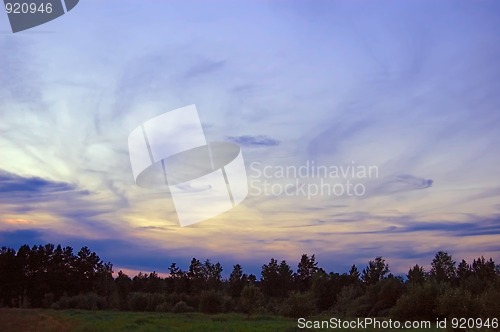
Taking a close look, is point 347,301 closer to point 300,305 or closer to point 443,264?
point 300,305

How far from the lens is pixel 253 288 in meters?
62.3

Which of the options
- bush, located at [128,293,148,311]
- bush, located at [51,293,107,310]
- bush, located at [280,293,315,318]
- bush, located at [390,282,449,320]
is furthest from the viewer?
bush, located at [51,293,107,310]

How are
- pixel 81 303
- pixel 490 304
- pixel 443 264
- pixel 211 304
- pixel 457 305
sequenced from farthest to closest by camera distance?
pixel 443 264 → pixel 81 303 → pixel 211 304 → pixel 457 305 → pixel 490 304

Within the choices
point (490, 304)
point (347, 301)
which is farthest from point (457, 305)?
point (347, 301)

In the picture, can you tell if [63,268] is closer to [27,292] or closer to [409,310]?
[27,292]

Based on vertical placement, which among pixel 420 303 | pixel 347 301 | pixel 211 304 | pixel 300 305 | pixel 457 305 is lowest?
pixel 211 304

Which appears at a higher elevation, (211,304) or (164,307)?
(211,304)

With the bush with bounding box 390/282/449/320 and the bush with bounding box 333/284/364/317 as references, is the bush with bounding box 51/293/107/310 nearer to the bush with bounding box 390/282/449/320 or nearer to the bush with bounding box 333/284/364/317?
the bush with bounding box 333/284/364/317

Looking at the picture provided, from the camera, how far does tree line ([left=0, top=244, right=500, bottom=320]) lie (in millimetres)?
41875

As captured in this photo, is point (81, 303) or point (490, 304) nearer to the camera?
Answer: point (490, 304)

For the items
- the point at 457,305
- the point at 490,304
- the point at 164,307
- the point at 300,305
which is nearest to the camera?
the point at 490,304

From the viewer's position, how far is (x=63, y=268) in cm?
11000

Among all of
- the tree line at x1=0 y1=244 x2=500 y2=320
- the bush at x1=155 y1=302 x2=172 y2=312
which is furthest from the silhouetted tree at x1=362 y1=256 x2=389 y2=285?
the bush at x1=155 y1=302 x2=172 y2=312

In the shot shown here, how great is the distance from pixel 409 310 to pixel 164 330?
1910 centimetres
